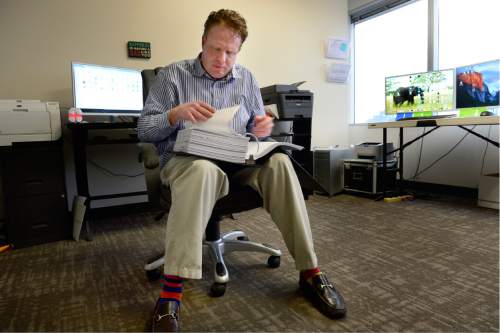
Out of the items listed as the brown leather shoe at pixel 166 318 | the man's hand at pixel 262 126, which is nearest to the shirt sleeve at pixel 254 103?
the man's hand at pixel 262 126

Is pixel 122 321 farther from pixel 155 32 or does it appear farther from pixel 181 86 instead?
pixel 155 32

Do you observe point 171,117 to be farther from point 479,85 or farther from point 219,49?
point 479,85

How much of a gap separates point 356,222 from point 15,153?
2050mm

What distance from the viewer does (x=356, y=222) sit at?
216cm

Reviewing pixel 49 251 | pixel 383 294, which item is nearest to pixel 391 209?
pixel 383 294

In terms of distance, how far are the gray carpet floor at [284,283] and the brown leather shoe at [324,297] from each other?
0.02 metres

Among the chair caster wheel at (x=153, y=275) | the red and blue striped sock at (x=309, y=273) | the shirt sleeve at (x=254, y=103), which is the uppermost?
the shirt sleeve at (x=254, y=103)

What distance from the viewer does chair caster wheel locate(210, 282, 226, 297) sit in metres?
1.21

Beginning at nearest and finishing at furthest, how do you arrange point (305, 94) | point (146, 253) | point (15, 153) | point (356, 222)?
point (146, 253), point (15, 153), point (356, 222), point (305, 94)

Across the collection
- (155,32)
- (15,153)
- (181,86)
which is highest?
(155,32)

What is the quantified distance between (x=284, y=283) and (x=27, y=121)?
1.67m

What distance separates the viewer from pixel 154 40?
2.70 m

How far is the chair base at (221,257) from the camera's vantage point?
1.22 metres

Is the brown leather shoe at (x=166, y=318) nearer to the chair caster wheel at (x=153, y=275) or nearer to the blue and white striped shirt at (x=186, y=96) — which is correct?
the chair caster wheel at (x=153, y=275)
